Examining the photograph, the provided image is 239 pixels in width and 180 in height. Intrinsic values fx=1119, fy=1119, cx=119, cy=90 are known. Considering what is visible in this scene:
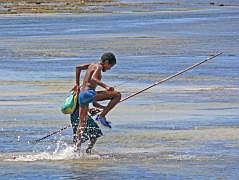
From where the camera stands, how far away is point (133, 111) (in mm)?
17953

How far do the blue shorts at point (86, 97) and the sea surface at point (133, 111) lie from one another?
2.18ft

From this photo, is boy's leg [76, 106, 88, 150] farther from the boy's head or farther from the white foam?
the boy's head

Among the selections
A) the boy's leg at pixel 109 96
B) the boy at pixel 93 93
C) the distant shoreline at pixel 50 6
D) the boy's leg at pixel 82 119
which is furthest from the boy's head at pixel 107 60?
the distant shoreline at pixel 50 6

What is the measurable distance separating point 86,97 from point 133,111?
463cm

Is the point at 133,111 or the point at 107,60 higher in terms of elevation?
the point at 107,60

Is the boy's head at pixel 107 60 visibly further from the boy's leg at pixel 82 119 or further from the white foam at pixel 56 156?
the white foam at pixel 56 156

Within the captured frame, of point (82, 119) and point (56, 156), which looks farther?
point (56, 156)

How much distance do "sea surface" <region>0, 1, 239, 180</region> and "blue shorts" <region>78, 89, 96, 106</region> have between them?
26.2 inches

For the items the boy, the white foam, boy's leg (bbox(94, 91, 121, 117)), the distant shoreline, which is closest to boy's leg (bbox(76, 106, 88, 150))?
the boy

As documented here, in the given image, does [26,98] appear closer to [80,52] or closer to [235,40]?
[80,52]

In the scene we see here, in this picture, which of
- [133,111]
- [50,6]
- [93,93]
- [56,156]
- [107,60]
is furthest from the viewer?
[50,6]

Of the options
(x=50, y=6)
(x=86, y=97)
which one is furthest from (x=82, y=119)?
(x=50, y=6)

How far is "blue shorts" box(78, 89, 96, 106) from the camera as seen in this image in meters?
13.3

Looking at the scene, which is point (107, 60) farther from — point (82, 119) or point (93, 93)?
point (82, 119)
